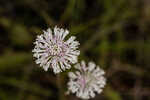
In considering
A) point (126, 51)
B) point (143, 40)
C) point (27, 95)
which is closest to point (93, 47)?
point (126, 51)

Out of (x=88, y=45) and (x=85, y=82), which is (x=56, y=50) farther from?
(x=88, y=45)

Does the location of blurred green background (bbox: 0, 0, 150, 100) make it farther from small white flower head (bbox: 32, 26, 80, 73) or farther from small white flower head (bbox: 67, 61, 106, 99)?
small white flower head (bbox: 32, 26, 80, 73)

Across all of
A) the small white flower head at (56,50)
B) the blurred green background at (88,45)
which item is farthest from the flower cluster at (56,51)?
the blurred green background at (88,45)

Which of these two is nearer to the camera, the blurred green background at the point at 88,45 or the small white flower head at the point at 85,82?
the small white flower head at the point at 85,82

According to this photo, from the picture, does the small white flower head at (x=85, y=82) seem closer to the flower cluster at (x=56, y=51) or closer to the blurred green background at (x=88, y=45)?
the flower cluster at (x=56, y=51)

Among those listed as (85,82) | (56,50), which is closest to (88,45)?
(85,82)

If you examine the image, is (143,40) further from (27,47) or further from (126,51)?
(27,47)

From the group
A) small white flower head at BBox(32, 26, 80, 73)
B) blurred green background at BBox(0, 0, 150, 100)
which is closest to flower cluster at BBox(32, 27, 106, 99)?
small white flower head at BBox(32, 26, 80, 73)
